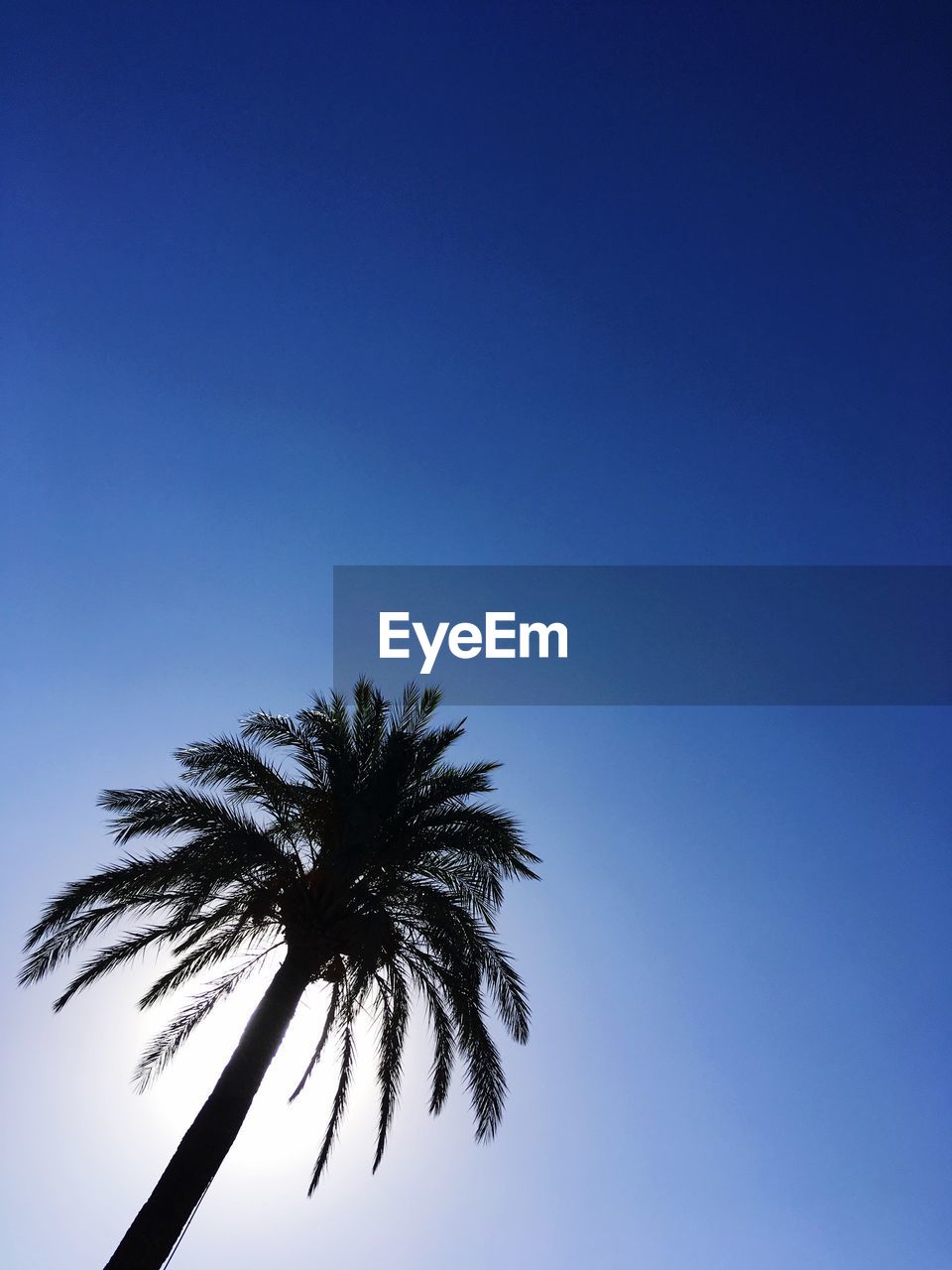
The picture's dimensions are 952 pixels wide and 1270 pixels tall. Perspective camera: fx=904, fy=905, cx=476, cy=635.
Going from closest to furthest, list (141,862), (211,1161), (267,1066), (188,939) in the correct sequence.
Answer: (211,1161)
(267,1066)
(141,862)
(188,939)

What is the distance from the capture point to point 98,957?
45.5 feet

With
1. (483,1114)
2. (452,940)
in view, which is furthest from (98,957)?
(483,1114)

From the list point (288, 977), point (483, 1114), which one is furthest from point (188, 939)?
point (483, 1114)

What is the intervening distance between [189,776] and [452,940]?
4.96 m

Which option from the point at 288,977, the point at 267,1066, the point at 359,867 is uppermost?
the point at 359,867

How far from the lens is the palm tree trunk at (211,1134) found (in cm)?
1070

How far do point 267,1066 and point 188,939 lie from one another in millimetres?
2708

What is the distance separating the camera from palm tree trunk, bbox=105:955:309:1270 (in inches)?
421

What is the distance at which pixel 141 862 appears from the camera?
13477mm

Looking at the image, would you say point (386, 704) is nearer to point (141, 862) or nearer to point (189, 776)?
point (189, 776)

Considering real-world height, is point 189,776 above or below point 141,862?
above

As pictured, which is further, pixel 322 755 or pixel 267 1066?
pixel 322 755

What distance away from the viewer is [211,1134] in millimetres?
11695

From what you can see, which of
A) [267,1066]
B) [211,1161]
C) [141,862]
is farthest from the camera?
[141,862]
